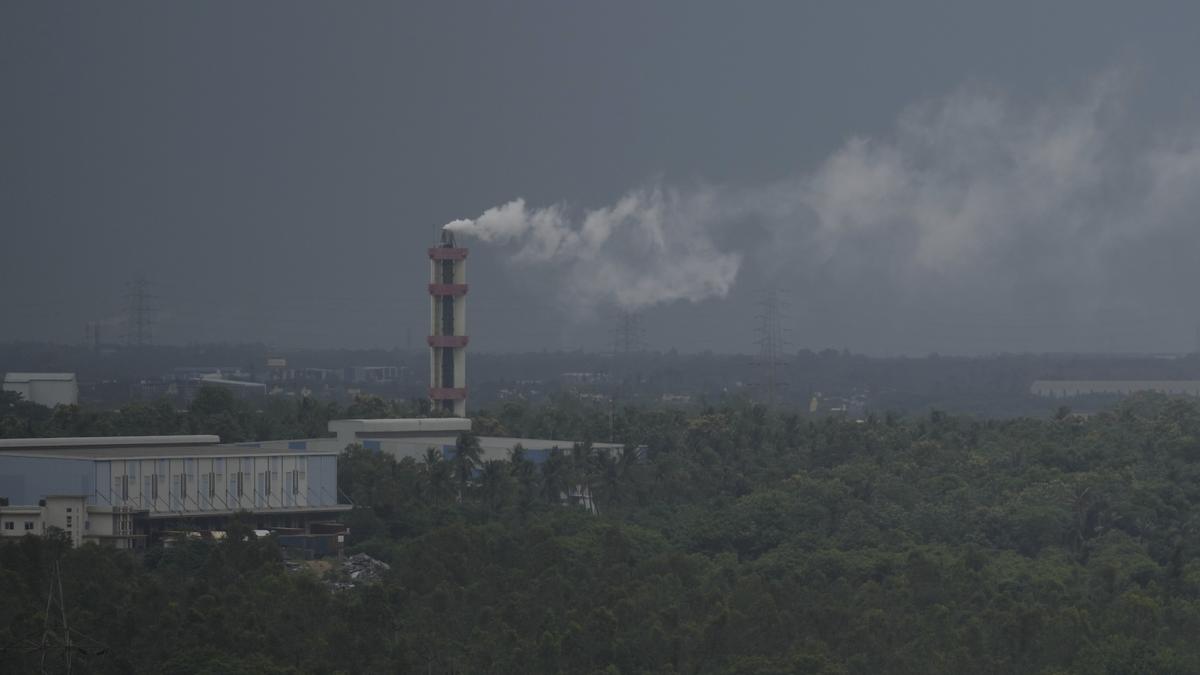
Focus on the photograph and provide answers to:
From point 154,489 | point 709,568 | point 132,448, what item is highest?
point 132,448

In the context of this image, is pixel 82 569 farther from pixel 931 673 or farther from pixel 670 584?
pixel 931 673

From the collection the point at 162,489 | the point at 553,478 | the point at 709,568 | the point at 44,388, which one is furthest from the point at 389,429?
the point at 44,388

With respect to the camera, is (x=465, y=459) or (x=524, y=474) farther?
(x=465, y=459)

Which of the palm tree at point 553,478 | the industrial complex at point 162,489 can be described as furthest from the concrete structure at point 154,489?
the palm tree at point 553,478

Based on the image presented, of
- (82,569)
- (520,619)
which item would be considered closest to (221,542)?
(82,569)

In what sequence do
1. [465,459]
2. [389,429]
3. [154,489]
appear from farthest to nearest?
[389,429] < [465,459] < [154,489]

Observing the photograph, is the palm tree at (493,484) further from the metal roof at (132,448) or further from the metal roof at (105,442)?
the metal roof at (105,442)

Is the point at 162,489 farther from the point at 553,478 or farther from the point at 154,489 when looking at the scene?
the point at 553,478
